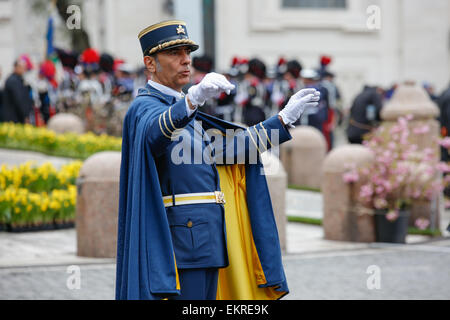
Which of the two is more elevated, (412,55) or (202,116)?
(412,55)

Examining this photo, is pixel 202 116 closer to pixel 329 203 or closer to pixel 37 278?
pixel 37 278

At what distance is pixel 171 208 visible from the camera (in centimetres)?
449

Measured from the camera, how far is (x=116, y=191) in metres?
9.09

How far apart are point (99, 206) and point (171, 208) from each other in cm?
467

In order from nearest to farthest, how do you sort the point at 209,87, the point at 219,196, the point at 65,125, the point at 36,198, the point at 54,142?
the point at 209,87 < the point at 219,196 < the point at 36,198 < the point at 54,142 < the point at 65,125

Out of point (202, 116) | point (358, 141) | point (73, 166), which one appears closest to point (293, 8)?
point (358, 141)

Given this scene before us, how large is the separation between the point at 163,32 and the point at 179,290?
130cm

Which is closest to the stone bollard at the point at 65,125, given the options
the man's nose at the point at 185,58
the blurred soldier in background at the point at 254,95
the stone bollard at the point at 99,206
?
the blurred soldier in background at the point at 254,95

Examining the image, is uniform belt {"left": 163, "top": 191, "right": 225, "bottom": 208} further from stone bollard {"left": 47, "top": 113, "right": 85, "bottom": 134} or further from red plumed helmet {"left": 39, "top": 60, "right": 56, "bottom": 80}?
red plumed helmet {"left": 39, "top": 60, "right": 56, "bottom": 80}

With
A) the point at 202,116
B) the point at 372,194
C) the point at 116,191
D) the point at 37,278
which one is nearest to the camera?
the point at 202,116

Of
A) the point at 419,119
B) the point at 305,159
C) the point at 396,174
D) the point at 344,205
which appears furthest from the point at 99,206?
the point at 305,159

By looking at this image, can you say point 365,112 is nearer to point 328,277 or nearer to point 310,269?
point 310,269

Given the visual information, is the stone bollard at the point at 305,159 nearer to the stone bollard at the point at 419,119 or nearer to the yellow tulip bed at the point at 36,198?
the stone bollard at the point at 419,119

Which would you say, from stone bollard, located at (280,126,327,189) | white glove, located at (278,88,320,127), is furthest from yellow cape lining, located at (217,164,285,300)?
stone bollard, located at (280,126,327,189)
